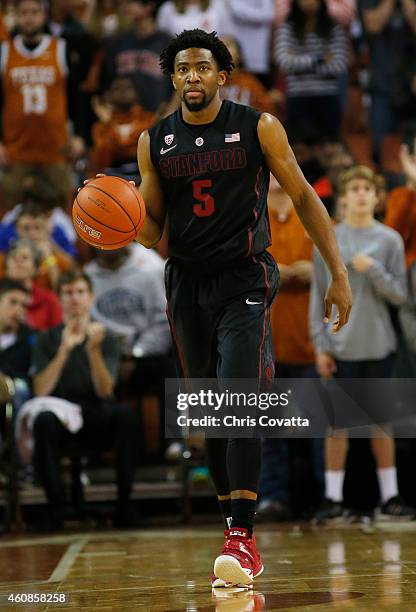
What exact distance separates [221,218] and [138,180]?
212 inches

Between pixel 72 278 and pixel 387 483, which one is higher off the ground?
pixel 72 278

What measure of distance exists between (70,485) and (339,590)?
3.87 meters

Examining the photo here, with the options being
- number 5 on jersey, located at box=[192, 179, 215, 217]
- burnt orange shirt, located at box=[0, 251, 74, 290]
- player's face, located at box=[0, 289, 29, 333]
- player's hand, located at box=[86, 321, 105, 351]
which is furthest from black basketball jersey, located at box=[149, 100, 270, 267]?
burnt orange shirt, located at box=[0, 251, 74, 290]

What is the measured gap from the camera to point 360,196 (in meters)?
7.32

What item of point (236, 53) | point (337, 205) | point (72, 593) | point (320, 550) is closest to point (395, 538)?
point (320, 550)

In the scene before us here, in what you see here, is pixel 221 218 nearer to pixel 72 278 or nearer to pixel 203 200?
pixel 203 200

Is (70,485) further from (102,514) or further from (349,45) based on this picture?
(349,45)

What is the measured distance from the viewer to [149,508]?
26.2 feet

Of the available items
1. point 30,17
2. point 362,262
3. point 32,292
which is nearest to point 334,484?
point 362,262

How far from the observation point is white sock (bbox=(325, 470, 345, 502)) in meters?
7.23

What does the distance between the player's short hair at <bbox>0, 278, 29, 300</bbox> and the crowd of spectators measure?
0.02 m

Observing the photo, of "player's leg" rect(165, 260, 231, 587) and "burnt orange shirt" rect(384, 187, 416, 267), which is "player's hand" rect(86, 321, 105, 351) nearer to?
"burnt orange shirt" rect(384, 187, 416, 267)

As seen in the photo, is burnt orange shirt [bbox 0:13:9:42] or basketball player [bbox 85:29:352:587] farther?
burnt orange shirt [bbox 0:13:9:42]

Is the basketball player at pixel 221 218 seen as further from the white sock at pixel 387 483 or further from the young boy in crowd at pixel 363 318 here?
the white sock at pixel 387 483
